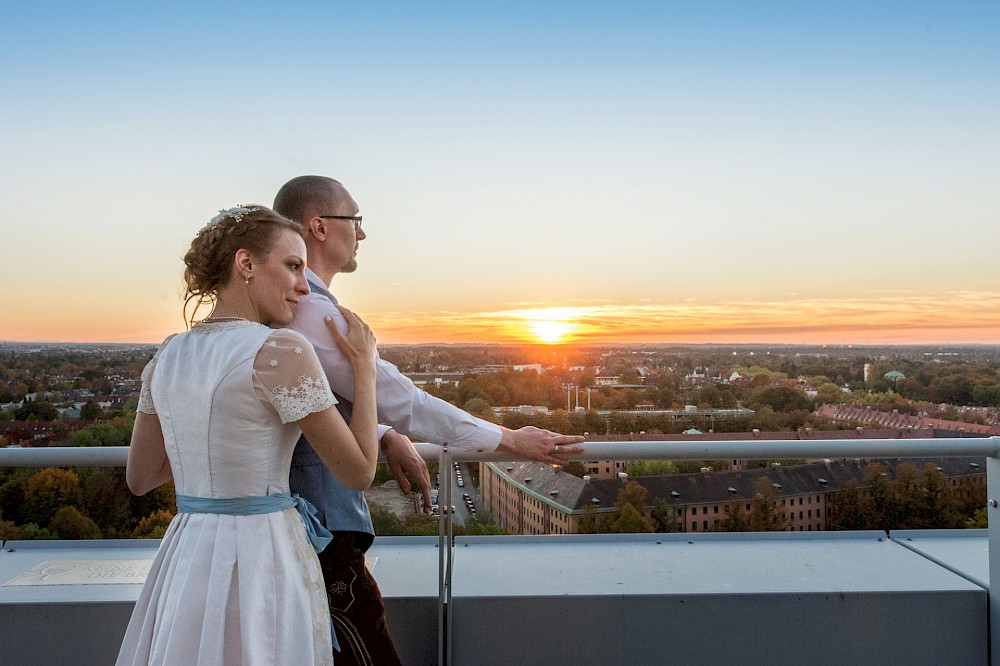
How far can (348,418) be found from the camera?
158 centimetres

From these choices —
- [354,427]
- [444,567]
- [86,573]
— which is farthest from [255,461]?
[86,573]

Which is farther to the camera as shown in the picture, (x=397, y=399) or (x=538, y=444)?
(x=538, y=444)

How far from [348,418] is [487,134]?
1954 centimetres

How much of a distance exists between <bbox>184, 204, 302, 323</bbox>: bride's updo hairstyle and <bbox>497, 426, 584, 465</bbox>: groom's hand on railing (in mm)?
708

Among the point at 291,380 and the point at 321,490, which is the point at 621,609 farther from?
the point at 291,380

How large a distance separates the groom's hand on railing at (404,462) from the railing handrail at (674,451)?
76 mm

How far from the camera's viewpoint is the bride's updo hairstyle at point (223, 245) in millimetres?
1359

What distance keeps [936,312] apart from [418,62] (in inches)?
1386

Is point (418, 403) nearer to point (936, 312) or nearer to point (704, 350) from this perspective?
point (704, 350)

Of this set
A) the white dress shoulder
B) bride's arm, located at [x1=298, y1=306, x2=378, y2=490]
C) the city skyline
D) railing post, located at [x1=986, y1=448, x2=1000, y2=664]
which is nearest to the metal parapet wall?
railing post, located at [x1=986, y1=448, x2=1000, y2=664]

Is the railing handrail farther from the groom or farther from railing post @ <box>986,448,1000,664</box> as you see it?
railing post @ <box>986,448,1000,664</box>

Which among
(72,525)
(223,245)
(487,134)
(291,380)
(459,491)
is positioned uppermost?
(487,134)

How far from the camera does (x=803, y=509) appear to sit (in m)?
2.49

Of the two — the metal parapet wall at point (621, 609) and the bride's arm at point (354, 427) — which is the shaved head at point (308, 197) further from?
the metal parapet wall at point (621, 609)
